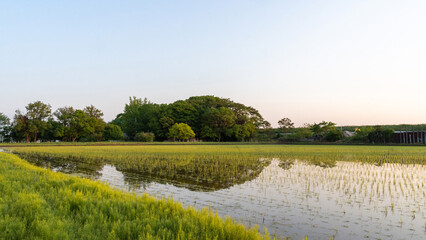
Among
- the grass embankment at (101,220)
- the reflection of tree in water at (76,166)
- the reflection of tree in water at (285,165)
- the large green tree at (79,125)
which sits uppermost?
the large green tree at (79,125)

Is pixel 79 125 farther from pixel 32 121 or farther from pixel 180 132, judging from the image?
pixel 180 132

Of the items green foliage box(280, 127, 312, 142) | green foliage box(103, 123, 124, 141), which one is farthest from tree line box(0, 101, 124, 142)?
green foliage box(280, 127, 312, 142)

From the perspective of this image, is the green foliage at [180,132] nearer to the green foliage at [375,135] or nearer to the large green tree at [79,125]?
the large green tree at [79,125]

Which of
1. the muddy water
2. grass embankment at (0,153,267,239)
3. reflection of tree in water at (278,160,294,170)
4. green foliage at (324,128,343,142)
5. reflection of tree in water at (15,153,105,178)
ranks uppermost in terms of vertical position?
green foliage at (324,128,343,142)

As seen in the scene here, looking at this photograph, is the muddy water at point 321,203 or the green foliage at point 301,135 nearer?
the muddy water at point 321,203

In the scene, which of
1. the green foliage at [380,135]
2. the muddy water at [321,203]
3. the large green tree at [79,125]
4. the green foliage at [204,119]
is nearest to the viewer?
the muddy water at [321,203]

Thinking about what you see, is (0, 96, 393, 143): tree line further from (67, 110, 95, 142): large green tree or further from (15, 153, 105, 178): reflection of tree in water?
(15, 153, 105, 178): reflection of tree in water

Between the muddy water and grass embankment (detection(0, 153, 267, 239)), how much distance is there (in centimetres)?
138

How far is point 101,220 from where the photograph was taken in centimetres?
454

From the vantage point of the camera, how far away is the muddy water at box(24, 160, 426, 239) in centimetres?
534

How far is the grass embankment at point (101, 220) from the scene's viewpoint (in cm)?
396

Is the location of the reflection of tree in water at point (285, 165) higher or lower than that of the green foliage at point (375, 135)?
lower

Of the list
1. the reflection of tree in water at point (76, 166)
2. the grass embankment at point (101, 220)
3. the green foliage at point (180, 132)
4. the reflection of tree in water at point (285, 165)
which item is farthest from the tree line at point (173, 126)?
the grass embankment at point (101, 220)

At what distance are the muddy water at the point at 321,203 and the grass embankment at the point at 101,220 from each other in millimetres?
1383
